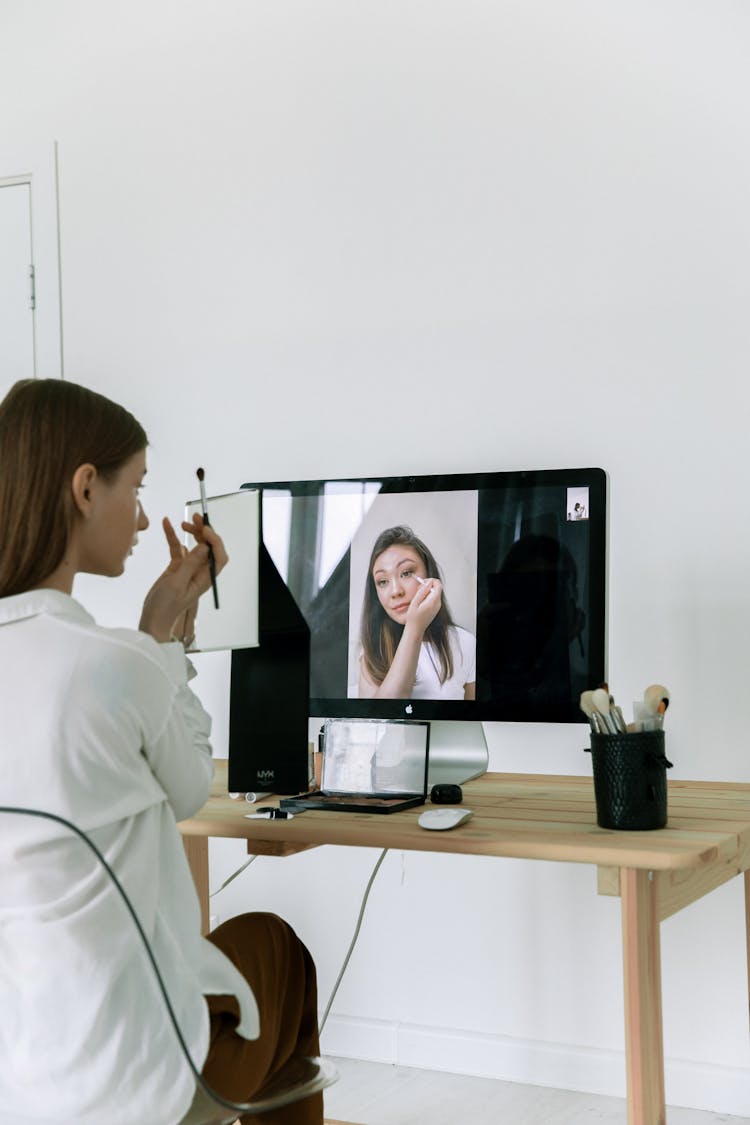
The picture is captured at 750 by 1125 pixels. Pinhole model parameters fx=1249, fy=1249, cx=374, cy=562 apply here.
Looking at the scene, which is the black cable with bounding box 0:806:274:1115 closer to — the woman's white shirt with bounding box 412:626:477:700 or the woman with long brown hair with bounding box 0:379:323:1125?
the woman with long brown hair with bounding box 0:379:323:1125

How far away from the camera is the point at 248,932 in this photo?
62.2 inches

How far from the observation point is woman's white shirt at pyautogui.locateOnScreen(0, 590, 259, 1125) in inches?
47.5

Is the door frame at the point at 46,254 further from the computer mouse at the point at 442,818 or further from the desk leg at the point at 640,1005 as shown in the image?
the desk leg at the point at 640,1005

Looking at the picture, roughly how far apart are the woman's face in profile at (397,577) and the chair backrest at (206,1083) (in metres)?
0.79

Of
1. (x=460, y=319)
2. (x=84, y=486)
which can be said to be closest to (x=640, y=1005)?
(x=84, y=486)

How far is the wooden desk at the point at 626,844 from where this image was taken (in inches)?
59.2

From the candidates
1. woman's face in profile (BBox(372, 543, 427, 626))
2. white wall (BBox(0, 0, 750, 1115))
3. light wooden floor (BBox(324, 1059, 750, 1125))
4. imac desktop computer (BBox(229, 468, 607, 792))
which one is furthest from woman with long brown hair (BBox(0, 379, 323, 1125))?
white wall (BBox(0, 0, 750, 1115))

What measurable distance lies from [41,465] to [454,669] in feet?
3.07

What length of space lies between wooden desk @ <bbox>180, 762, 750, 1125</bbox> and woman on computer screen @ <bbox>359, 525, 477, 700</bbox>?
212 mm

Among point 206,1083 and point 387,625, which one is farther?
point 387,625

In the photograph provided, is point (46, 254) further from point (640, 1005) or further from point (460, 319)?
point (640, 1005)

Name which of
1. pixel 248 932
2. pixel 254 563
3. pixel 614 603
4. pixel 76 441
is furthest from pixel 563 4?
pixel 248 932

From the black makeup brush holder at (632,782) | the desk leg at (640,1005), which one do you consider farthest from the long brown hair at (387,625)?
the desk leg at (640,1005)

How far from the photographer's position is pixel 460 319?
255 cm
